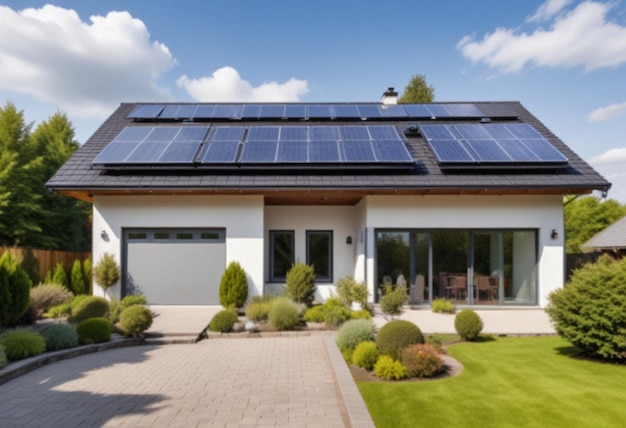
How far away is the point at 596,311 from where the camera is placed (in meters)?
7.48

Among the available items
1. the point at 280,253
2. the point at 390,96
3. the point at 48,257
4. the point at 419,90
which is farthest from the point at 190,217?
the point at 419,90

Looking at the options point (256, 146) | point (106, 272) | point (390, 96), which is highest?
point (390, 96)

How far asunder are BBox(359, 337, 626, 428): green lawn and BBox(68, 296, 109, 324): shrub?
7.84 metres

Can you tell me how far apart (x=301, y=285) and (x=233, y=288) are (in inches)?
87.8

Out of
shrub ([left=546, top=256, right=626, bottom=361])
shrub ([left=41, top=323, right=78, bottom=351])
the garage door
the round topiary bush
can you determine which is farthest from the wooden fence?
shrub ([left=546, top=256, right=626, bottom=361])

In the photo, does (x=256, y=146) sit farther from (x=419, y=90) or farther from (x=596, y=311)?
(x=419, y=90)

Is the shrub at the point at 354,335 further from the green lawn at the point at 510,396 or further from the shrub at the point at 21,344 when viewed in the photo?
the shrub at the point at 21,344

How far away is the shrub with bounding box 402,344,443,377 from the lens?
6816 millimetres

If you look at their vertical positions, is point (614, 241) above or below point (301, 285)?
above

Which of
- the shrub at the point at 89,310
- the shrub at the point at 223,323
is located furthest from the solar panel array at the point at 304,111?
the shrub at the point at 223,323

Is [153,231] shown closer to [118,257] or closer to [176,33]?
[118,257]

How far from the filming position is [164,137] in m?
15.7

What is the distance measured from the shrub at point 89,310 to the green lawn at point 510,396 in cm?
784

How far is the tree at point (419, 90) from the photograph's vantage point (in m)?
33.5
